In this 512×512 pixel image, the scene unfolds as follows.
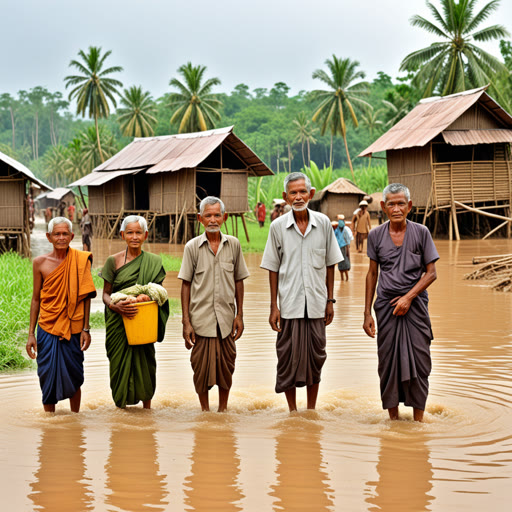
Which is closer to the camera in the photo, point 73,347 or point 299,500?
point 299,500

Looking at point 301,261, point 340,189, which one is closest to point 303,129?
point 340,189

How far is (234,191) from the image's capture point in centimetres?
2881

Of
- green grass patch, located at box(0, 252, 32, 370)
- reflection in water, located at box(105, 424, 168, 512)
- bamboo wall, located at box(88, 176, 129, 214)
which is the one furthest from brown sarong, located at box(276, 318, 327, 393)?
bamboo wall, located at box(88, 176, 129, 214)

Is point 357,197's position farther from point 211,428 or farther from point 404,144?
point 211,428

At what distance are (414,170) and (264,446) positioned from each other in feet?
81.5

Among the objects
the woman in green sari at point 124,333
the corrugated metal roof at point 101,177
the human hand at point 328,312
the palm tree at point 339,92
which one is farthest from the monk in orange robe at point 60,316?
the palm tree at point 339,92

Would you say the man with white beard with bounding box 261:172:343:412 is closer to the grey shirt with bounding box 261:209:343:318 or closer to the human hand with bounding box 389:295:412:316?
the grey shirt with bounding box 261:209:343:318

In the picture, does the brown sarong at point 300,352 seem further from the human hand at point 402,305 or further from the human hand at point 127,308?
the human hand at point 127,308

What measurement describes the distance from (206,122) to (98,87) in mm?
7602

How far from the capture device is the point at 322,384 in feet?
21.3

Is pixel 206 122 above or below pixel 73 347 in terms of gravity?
above

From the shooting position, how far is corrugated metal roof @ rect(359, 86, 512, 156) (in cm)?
2595

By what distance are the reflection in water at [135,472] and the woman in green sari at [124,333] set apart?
379 mm

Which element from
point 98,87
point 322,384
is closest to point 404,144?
point 322,384
